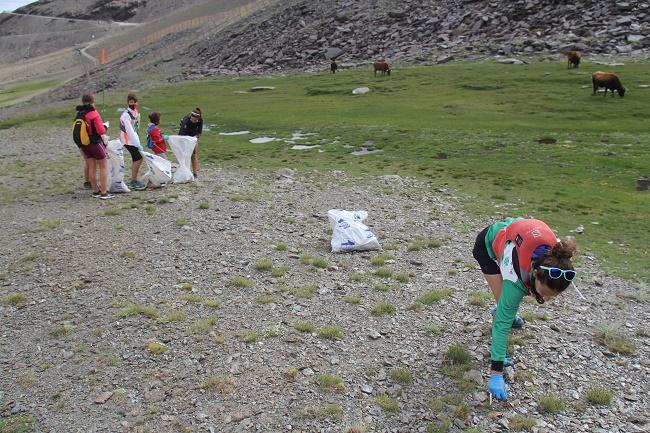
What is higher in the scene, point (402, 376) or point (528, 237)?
point (528, 237)

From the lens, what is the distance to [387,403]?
6.78 m

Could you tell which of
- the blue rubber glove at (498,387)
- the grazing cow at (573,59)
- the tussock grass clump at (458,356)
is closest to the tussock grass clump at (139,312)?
the tussock grass clump at (458,356)

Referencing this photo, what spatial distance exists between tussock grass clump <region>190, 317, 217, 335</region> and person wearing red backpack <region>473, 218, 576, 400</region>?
427 cm

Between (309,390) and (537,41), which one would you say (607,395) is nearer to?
(309,390)

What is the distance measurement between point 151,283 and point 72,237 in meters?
3.52

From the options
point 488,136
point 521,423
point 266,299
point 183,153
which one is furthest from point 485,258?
point 488,136

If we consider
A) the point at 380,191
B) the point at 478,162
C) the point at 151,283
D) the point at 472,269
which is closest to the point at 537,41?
the point at 478,162

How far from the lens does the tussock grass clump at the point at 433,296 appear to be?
9539 millimetres

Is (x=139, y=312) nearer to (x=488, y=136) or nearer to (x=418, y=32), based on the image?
(x=488, y=136)

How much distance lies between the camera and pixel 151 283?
9938 millimetres

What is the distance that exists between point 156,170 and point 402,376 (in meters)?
11.6

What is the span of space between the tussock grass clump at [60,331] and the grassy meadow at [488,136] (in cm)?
1053

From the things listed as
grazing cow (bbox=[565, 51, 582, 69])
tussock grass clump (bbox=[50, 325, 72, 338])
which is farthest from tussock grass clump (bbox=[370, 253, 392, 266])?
grazing cow (bbox=[565, 51, 582, 69])

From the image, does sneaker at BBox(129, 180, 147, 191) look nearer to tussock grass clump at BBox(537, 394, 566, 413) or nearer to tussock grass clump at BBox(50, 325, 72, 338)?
tussock grass clump at BBox(50, 325, 72, 338)
